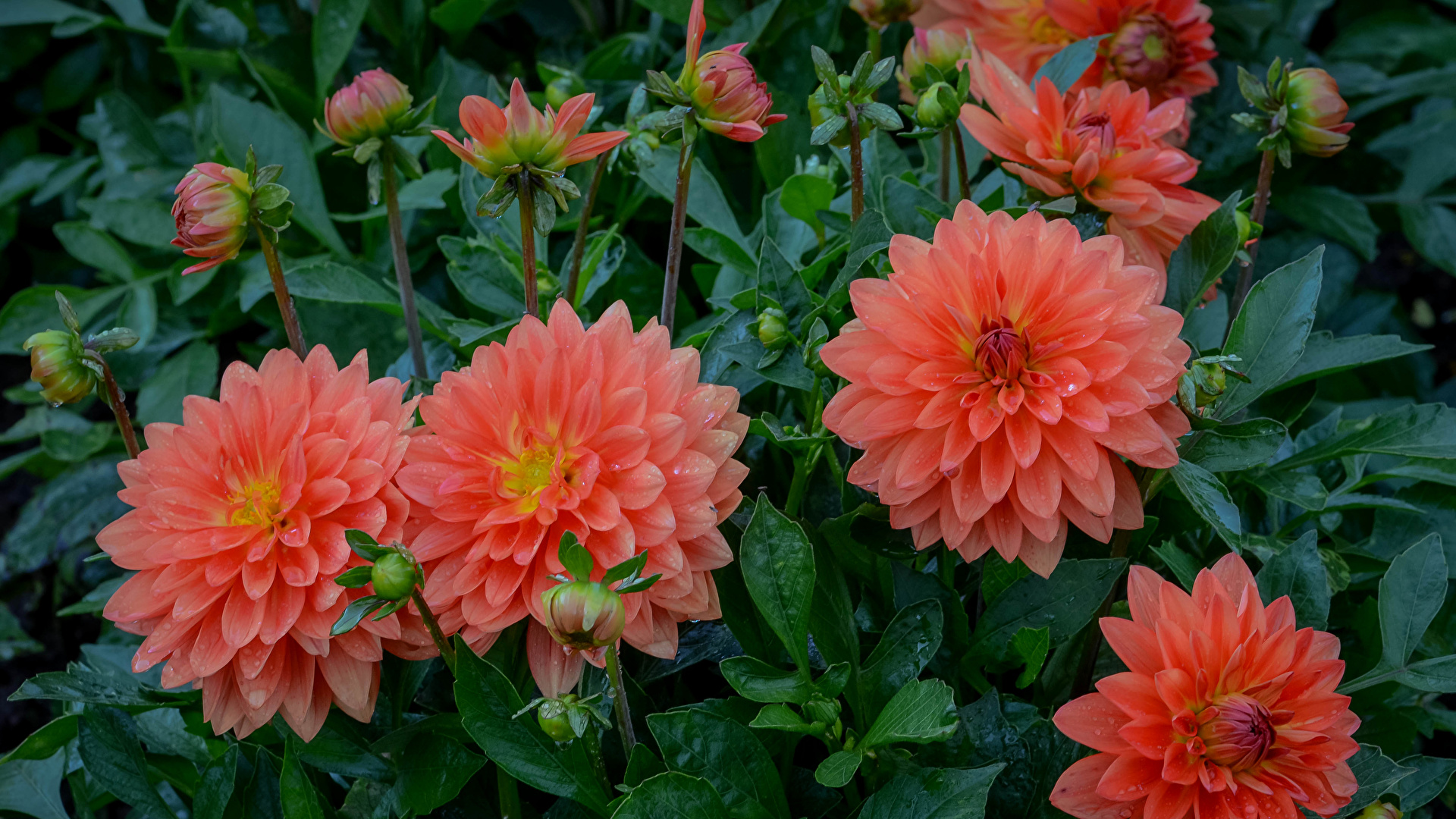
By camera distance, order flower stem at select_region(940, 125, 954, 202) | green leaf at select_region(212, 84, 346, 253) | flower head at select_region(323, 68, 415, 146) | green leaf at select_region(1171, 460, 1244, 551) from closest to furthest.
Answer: green leaf at select_region(1171, 460, 1244, 551) < flower head at select_region(323, 68, 415, 146) < flower stem at select_region(940, 125, 954, 202) < green leaf at select_region(212, 84, 346, 253)

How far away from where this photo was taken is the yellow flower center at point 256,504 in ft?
2.08

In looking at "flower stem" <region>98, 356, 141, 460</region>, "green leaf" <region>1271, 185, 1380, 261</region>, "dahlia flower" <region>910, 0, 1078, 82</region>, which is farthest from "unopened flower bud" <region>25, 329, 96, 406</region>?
"green leaf" <region>1271, 185, 1380, 261</region>

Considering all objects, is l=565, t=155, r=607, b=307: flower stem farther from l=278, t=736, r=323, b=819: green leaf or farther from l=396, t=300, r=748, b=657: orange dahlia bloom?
l=278, t=736, r=323, b=819: green leaf

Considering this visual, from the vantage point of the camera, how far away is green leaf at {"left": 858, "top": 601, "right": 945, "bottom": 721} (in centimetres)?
67

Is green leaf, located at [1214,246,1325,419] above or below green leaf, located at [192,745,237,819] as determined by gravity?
above

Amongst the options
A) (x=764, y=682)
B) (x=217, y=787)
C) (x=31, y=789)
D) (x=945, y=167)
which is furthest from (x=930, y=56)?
(x=31, y=789)

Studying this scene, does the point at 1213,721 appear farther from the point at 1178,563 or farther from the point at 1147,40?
the point at 1147,40

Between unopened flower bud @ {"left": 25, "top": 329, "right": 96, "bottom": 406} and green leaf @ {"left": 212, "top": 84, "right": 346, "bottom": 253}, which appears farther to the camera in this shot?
green leaf @ {"left": 212, "top": 84, "right": 346, "bottom": 253}

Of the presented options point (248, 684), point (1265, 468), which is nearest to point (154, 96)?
point (248, 684)

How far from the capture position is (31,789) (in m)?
0.81

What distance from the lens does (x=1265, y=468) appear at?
77cm

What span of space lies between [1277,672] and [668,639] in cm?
32

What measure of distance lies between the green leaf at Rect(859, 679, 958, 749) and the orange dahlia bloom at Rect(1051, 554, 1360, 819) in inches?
2.8

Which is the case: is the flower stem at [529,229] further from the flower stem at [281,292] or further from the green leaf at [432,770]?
the green leaf at [432,770]
